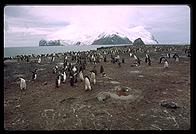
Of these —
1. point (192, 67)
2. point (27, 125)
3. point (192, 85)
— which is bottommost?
point (27, 125)

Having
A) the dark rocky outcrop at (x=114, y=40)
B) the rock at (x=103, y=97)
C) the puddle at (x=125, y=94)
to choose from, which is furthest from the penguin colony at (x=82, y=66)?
the dark rocky outcrop at (x=114, y=40)

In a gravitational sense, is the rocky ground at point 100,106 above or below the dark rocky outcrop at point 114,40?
below

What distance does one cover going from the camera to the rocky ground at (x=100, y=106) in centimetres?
674

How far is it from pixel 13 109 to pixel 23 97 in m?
1.68

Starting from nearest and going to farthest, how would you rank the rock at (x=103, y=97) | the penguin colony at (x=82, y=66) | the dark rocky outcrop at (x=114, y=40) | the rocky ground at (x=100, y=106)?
the rocky ground at (x=100, y=106)
the rock at (x=103, y=97)
the penguin colony at (x=82, y=66)
the dark rocky outcrop at (x=114, y=40)

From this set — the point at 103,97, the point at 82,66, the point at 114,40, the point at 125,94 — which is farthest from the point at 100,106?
the point at 114,40

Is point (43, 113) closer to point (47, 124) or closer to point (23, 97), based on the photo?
point (47, 124)

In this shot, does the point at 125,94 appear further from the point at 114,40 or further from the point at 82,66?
the point at 114,40

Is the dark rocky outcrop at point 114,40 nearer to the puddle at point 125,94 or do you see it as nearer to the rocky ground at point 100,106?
the rocky ground at point 100,106

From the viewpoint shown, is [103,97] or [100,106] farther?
[103,97]

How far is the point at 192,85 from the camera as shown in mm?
3686

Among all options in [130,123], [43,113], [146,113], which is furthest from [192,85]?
[43,113]

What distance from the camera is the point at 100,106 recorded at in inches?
324

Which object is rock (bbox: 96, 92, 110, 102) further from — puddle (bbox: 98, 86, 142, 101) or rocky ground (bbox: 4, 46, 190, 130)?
puddle (bbox: 98, 86, 142, 101)
